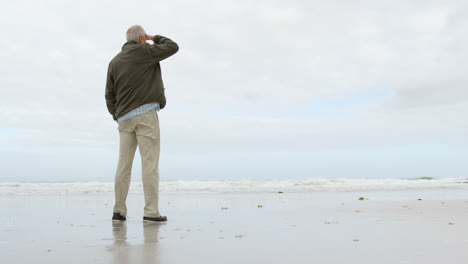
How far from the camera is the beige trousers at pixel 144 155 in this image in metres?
4.14

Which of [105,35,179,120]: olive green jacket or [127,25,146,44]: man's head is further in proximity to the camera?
[127,25,146,44]: man's head

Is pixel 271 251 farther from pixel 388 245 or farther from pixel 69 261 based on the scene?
pixel 69 261

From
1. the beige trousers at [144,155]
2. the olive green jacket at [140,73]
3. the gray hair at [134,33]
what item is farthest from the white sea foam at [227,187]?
the gray hair at [134,33]

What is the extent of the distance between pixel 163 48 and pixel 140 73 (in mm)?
354

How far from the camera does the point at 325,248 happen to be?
2.54 metres

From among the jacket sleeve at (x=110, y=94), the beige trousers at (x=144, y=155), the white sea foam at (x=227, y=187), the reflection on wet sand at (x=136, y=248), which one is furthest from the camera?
the white sea foam at (x=227, y=187)

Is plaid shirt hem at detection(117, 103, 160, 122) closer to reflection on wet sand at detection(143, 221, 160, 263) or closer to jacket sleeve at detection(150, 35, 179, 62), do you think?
jacket sleeve at detection(150, 35, 179, 62)

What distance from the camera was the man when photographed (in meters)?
4.16

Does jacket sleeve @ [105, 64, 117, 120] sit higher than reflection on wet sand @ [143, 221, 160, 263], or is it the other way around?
jacket sleeve @ [105, 64, 117, 120]

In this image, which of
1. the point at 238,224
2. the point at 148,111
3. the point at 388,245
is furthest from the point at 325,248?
the point at 148,111

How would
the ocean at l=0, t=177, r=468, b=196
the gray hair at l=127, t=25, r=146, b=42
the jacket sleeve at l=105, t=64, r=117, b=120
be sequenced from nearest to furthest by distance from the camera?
1. the gray hair at l=127, t=25, r=146, b=42
2. the jacket sleeve at l=105, t=64, r=117, b=120
3. the ocean at l=0, t=177, r=468, b=196

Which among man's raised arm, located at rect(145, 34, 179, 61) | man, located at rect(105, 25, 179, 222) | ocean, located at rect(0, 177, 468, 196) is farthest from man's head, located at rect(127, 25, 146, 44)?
ocean, located at rect(0, 177, 468, 196)

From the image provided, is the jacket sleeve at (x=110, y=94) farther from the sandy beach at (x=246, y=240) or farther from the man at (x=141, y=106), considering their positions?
the sandy beach at (x=246, y=240)

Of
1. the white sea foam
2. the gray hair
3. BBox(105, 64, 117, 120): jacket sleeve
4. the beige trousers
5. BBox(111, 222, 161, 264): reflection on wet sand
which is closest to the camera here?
BBox(111, 222, 161, 264): reflection on wet sand
